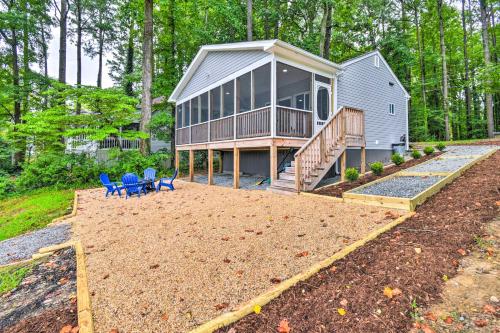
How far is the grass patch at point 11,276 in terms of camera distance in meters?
3.44

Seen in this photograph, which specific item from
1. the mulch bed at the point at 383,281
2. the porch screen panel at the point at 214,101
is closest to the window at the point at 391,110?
the porch screen panel at the point at 214,101

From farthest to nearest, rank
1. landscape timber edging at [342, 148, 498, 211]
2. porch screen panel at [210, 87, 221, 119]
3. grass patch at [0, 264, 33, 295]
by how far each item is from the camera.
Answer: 1. porch screen panel at [210, 87, 221, 119]
2. landscape timber edging at [342, 148, 498, 211]
3. grass patch at [0, 264, 33, 295]

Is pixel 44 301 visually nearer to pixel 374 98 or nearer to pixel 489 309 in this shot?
pixel 489 309

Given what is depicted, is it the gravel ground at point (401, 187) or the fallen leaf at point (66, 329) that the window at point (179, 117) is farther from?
the fallen leaf at point (66, 329)

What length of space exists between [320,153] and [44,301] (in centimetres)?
707

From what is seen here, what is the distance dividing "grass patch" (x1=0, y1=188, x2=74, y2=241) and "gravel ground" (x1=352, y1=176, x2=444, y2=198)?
8.94 meters

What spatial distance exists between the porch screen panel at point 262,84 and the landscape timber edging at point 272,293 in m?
7.23

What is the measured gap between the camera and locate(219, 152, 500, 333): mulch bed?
7.20ft

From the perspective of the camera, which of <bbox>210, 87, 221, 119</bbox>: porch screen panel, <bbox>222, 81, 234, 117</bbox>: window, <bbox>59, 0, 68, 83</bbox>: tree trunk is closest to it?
<bbox>222, 81, 234, 117</bbox>: window

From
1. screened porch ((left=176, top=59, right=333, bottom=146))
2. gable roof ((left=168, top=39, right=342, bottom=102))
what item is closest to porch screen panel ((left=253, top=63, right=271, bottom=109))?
screened porch ((left=176, top=59, right=333, bottom=146))

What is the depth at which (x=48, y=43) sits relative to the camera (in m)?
21.6

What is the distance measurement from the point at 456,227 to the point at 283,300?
333cm

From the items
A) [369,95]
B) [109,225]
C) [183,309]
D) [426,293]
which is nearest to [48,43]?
[109,225]

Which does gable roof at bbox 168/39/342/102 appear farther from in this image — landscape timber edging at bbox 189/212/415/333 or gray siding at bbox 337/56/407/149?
landscape timber edging at bbox 189/212/415/333
